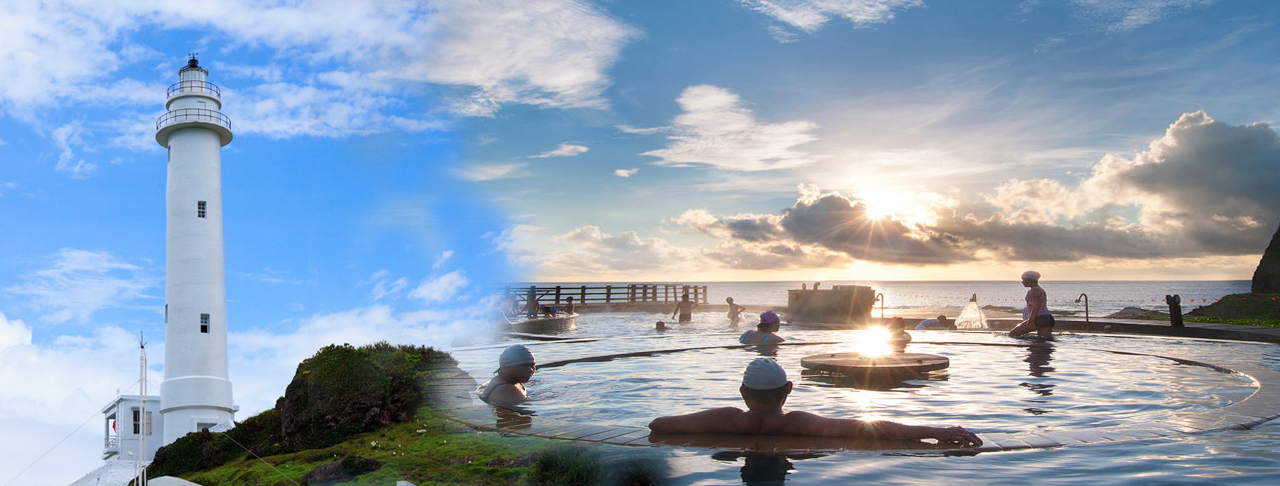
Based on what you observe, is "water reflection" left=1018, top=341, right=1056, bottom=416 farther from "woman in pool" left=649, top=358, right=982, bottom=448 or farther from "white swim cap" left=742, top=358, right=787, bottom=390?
"white swim cap" left=742, top=358, right=787, bottom=390

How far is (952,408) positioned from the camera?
23.9 ft

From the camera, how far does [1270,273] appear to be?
24.1 metres

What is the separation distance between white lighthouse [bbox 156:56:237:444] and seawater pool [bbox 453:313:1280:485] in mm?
13838

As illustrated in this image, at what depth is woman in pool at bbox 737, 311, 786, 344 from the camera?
13117 mm

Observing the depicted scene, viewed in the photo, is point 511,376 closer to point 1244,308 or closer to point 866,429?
point 866,429

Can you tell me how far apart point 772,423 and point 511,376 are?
3372mm

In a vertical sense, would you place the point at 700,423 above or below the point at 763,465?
above

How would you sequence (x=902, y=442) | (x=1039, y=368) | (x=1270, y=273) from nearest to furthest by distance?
(x=902, y=442) < (x=1039, y=368) < (x=1270, y=273)

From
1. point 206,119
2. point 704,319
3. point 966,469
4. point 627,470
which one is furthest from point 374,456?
point 704,319

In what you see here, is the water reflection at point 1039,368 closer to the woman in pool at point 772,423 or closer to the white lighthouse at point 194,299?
the woman in pool at point 772,423

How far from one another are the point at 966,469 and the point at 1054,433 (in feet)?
3.94

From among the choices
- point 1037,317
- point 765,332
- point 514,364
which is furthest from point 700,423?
point 1037,317

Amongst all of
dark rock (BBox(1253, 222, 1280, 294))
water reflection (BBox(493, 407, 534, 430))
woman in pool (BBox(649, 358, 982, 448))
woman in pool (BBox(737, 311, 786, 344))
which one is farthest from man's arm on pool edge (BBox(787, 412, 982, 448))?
dark rock (BBox(1253, 222, 1280, 294))

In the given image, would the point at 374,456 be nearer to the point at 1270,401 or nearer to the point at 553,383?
the point at 553,383
